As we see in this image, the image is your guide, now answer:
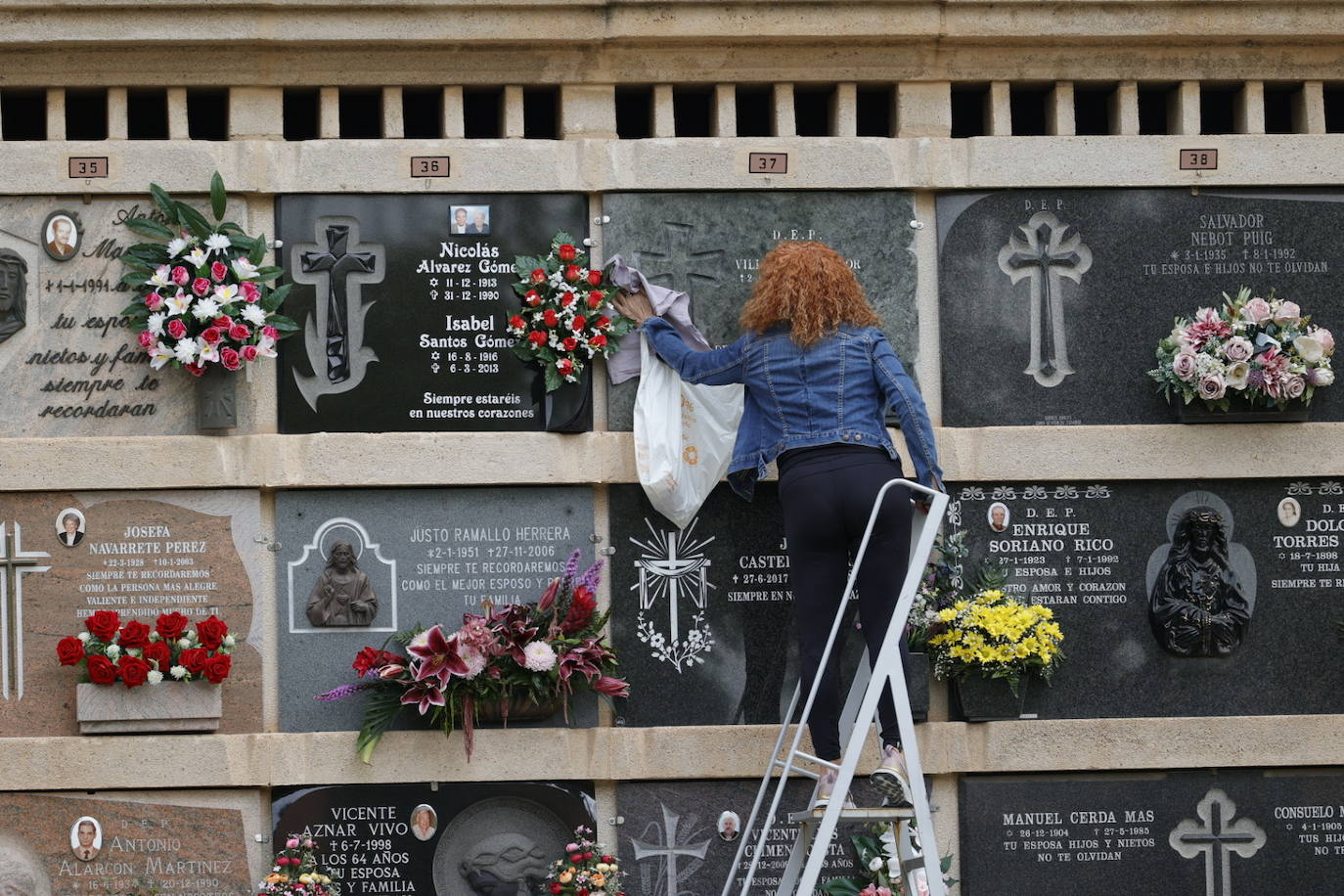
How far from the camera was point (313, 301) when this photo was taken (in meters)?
7.95

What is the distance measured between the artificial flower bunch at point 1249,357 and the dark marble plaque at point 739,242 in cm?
126

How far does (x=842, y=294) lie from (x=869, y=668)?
1623 millimetres

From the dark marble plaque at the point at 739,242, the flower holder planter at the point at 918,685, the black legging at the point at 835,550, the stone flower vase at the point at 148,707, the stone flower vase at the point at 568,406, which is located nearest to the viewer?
the black legging at the point at 835,550

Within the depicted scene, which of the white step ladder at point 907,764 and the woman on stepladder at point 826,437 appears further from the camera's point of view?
the woman on stepladder at point 826,437

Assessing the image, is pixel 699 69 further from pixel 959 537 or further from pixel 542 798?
pixel 542 798

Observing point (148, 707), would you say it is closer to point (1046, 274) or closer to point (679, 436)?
point (679, 436)

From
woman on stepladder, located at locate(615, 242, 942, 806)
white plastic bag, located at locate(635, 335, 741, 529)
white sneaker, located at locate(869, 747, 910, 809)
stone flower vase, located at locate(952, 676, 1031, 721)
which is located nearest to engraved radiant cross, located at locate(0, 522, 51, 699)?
white plastic bag, located at locate(635, 335, 741, 529)

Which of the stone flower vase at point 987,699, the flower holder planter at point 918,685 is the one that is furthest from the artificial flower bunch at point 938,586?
the stone flower vase at point 987,699

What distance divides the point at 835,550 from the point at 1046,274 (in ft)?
6.19

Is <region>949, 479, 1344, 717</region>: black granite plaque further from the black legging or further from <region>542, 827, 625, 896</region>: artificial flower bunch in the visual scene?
<region>542, 827, 625, 896</region>: artificial flower bunch

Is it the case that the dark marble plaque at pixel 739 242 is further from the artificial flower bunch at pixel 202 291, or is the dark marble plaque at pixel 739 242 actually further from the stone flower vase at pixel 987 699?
the artificial flower bunch at pixel 202 291

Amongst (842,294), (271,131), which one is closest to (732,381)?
(842,294)

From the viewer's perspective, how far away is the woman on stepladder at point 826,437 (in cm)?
708

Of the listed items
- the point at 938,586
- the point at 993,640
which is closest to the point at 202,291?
the point at 938,586
